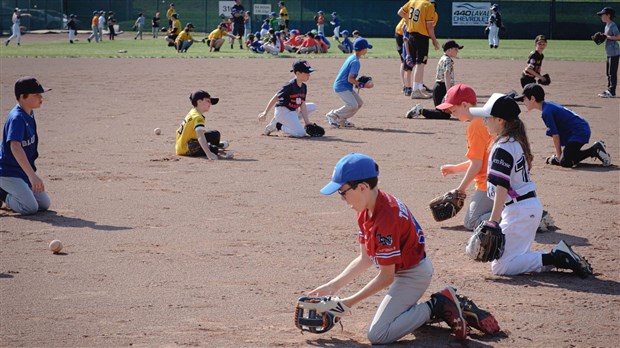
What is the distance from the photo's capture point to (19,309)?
6.58 m

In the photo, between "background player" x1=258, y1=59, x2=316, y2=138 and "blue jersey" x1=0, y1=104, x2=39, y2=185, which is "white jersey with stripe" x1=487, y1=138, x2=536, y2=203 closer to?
"blue jersey" x1=0, y1=104, x2=39, y2=185

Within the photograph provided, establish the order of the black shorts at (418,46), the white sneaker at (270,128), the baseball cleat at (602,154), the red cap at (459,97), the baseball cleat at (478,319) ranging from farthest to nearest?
the black shorts at (418,46) < the white sneaker at (270,128) < the baseball cleat at (602,154) < the red cap at (459,97) < the baseball cleat at (478,319)

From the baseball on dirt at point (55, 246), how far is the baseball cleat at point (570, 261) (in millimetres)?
4469

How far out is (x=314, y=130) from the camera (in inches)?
605

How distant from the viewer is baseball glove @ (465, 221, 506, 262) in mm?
7066

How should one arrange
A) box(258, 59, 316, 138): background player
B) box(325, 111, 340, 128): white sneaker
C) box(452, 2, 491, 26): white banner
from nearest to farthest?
box(258, 59, 316, 138): background player < box(325, 111, 340, 128): white sneaker < box(452, 2, 491, 26): white banner

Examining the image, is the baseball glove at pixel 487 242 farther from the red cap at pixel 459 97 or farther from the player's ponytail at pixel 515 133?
the red cap at pixel 459 97

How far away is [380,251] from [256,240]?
321 centimetres

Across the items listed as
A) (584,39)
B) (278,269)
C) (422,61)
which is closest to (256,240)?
(278,269)

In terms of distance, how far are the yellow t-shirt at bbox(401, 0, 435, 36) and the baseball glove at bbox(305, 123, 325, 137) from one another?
6.76 m

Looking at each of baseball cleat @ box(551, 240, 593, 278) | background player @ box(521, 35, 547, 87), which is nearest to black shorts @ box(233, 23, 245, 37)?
background player @ box(521, 35, 547, 87)

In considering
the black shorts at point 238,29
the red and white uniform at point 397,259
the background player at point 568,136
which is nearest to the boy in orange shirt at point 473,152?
the red and white uniform at point 397,259

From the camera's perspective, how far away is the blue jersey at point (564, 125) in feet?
40.8

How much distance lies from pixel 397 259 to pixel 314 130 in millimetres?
9807
